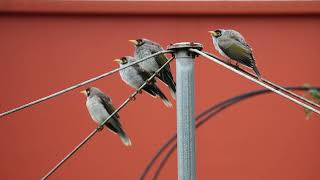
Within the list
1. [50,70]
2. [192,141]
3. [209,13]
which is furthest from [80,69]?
[192,141]

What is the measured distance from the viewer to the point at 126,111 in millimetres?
4477

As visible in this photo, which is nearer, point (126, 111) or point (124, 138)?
→ point (124, 138)

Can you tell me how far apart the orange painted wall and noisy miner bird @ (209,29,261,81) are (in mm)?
1719

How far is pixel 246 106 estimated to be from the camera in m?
4.52

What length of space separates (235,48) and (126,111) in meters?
1.91

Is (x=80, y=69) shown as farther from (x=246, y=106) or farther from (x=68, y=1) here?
(x=246, y=106)

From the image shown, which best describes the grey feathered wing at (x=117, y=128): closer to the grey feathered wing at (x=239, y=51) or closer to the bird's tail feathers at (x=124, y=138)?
the bird's tail feathers at (x=124, y=138)

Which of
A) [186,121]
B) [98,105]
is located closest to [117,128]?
[98,105]

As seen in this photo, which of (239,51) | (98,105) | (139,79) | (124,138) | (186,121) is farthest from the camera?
(98,105)

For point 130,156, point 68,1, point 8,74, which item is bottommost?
point 130,156

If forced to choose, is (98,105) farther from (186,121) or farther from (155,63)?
(186,121)

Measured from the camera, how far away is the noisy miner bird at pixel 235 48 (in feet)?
8.45

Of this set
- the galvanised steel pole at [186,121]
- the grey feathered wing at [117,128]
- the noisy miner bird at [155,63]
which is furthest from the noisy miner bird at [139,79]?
the galvanised steel pole at [186,121]

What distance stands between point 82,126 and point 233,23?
3.33 ft
